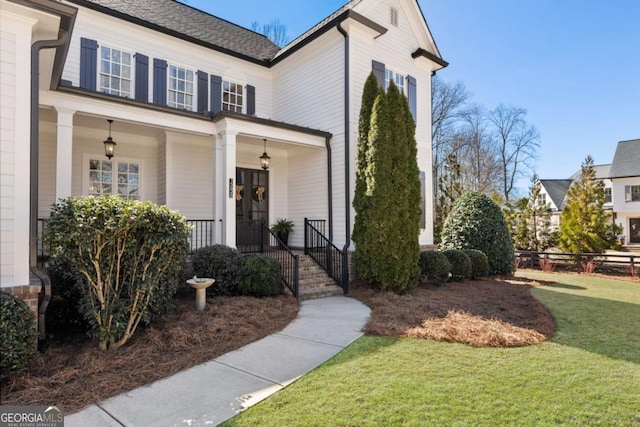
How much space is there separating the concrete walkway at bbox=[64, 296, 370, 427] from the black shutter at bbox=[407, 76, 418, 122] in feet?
26.2

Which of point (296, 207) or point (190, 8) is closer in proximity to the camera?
point (296, 207)

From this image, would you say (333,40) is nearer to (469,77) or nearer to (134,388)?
(134,388)

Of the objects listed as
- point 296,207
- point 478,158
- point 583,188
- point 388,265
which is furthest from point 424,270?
point 478,158

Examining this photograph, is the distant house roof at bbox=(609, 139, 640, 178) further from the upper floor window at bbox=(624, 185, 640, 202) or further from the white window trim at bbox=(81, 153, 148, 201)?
the white window trim at bbox=(81, 153, 148, 201)

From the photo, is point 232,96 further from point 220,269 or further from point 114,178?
point 220,269

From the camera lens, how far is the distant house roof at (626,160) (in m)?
26.2

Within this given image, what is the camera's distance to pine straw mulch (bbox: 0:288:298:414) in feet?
10.3

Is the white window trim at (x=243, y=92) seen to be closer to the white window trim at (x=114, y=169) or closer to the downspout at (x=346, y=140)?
the white window trim at (x=114, y=169)

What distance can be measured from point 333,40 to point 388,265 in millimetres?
6303

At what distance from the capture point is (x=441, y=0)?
13242 millimetres

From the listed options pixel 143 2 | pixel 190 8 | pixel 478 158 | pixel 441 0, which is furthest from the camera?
pixel 478 158

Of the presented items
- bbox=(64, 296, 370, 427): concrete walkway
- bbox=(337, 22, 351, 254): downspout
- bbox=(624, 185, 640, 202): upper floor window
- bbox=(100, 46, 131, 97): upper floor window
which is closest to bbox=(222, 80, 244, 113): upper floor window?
bbox=(100, 46, 131, 97): upper floor window

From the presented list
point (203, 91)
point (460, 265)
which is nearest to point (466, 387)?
point (460, 265)

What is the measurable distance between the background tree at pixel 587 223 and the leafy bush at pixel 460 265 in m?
7.60
